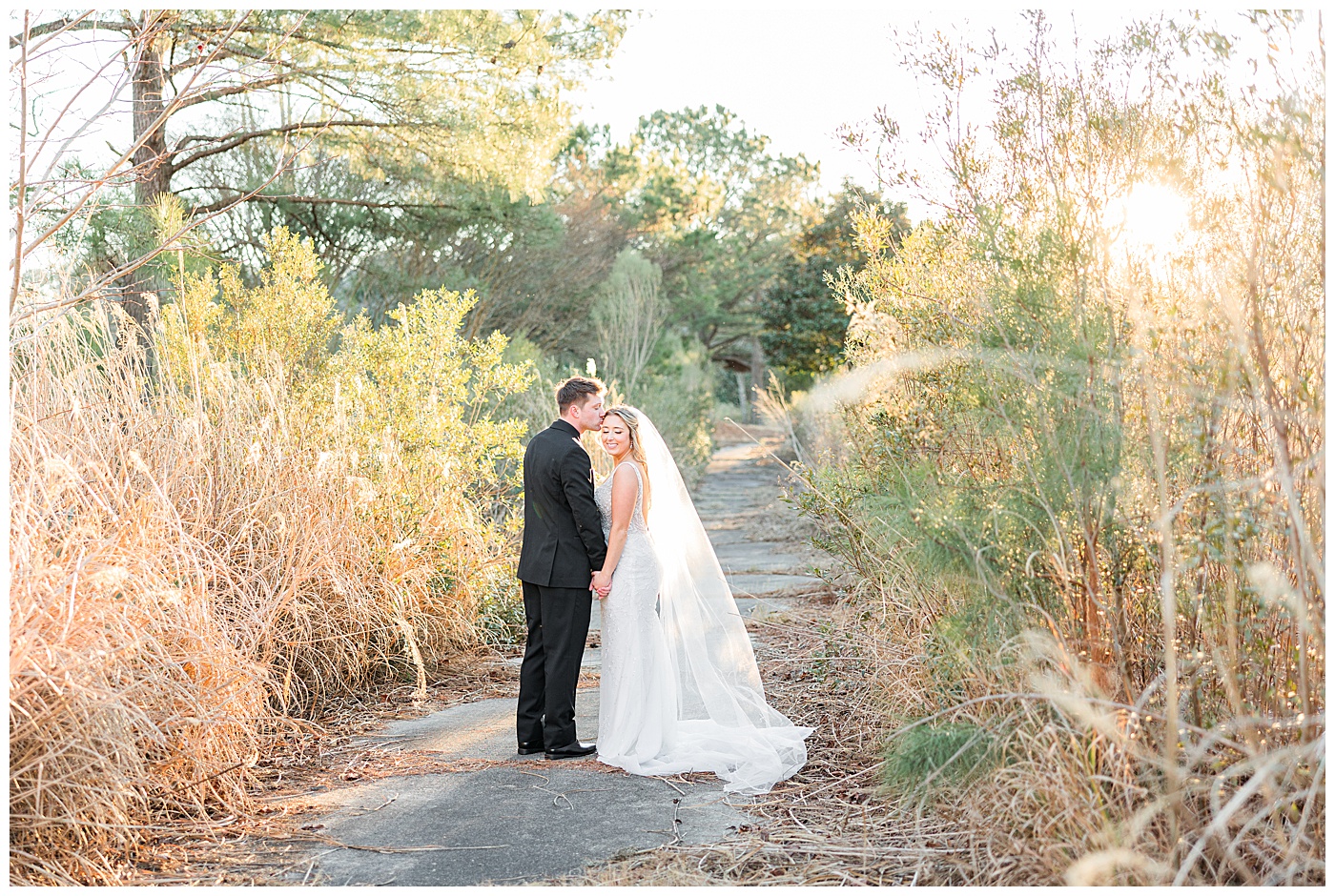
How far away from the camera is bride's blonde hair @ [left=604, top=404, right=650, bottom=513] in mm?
5129

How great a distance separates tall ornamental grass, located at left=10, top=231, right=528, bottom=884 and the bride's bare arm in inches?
47.5

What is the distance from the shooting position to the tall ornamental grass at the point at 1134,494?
3.03 m

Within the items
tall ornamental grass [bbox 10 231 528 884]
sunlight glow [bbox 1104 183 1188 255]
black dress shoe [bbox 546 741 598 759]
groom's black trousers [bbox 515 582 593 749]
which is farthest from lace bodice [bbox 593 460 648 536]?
sunlight glow [bbox 1104 183 1188 255]

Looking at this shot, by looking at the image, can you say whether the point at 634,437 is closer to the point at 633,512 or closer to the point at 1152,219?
the point at 633,512

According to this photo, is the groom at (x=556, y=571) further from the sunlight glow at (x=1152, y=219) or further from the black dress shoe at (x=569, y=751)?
the sunlight glow at (x=1152, y=219)

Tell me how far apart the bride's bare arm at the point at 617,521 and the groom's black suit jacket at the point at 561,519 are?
41 millimetres

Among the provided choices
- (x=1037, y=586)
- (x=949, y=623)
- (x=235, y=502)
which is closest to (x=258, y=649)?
(x=235, y=502)

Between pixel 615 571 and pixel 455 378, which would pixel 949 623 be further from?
pixel 455 378

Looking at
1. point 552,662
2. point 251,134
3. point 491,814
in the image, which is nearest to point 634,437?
point 552,662

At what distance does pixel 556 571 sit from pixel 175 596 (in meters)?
1.74

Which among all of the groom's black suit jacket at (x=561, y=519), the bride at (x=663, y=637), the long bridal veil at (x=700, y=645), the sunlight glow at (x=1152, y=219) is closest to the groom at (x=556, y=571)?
the groom's black suit jacket at (x=561, y=519)

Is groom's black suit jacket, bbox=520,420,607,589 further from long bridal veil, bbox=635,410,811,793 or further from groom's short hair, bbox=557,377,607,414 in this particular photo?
long bridal veil, bbox=635,410,811,793

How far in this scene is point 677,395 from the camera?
1934 centimetres

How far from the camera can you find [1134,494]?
3.45m
